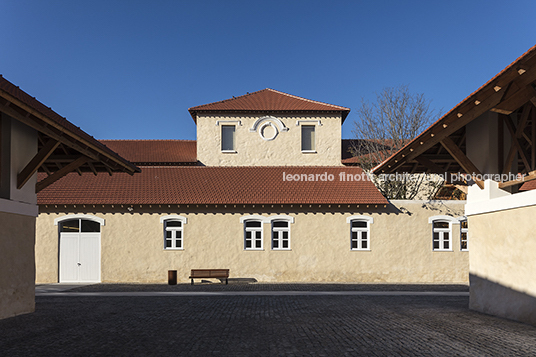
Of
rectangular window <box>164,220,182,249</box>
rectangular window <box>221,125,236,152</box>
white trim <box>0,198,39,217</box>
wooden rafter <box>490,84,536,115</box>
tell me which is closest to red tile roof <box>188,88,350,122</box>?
rectangular window <box>221,125,236,152</box>

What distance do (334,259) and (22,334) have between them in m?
13.1

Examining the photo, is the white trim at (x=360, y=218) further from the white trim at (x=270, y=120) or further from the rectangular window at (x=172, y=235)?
the rectangular window at (x=172, y=235)

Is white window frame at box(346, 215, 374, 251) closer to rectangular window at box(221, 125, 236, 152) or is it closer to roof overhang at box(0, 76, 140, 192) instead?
rectangular window at box(221, 125, 236, 152)

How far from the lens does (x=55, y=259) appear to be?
18.8 m

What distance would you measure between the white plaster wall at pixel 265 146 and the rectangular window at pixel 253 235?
16.5 ft

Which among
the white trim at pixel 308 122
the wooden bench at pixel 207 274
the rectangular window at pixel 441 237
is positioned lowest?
the wooden bench at pixel 207 274

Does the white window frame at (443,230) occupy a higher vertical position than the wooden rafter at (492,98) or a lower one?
lower

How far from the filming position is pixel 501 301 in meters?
9.58

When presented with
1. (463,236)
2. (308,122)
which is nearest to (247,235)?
(308,122)

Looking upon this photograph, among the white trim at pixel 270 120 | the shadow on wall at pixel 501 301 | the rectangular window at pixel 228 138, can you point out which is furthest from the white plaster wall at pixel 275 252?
the shadow on wall at pixel 501 301

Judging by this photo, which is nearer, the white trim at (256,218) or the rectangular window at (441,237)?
the white trim at (256,218)

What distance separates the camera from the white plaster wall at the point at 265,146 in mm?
23625

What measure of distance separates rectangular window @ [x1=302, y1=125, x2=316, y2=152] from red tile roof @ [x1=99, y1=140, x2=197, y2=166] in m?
5.64

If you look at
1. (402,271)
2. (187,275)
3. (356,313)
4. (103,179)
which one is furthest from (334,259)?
(103,179)
